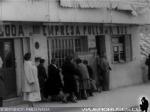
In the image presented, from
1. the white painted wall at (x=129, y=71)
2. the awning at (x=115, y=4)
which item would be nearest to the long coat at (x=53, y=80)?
the awning at (x=115, y=4)

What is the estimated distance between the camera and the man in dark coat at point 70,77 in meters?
14.7

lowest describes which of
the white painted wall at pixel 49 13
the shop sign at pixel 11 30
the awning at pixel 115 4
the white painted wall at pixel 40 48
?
the white painted wall at pixel 40 48

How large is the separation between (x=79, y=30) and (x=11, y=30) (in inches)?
161

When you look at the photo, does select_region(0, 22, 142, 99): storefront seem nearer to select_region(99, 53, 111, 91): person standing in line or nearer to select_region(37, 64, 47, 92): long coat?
select_region(99, 53, 111, 91): person standing in line

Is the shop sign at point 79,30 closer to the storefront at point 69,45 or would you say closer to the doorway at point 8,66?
the storefront at point 69,45

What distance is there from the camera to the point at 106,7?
18047 mm

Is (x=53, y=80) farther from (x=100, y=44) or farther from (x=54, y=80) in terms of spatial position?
(x=100, y=44)

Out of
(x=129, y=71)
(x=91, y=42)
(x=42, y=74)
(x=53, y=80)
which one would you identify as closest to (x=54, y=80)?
(x=53, y=80)

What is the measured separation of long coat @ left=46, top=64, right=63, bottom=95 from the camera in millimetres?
14500

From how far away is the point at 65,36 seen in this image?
17.2m

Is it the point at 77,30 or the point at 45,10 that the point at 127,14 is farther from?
the point at 45,10

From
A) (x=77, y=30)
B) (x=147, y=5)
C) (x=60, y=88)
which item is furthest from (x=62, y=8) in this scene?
(x=147, y=5)

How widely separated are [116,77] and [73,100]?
5.48 meters

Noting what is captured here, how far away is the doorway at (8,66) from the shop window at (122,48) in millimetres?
6786
